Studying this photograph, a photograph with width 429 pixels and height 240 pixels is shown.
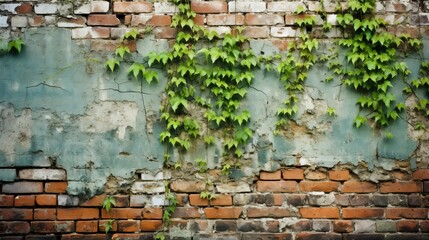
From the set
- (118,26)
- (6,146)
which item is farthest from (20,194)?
(118,26)

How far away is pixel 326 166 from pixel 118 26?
1.84 metres

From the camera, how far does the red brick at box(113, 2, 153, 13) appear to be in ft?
9.35

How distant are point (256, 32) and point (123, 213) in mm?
1632

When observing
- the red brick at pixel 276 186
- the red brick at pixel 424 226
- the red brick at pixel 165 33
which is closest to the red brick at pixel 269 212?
the red brick at pixel 276 186

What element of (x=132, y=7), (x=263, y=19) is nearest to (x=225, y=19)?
(x=263, y=19)

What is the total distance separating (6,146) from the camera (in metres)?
2.78

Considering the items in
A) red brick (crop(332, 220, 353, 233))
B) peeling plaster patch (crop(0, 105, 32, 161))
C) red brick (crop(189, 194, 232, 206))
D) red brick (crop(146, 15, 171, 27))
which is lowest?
red brick (crop(332, 220, 353, 233))

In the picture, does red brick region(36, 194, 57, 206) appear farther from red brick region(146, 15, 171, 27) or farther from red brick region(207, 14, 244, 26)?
red brick region(207, 14, 244, 26)

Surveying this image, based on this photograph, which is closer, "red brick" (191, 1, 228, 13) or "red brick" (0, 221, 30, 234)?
"red brick" (0, 221, 30, 234)

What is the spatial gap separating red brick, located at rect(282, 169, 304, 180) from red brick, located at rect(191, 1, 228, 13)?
127 centimetres

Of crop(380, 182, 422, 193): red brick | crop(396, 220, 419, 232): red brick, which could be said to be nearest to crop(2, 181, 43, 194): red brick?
crop(380, 182, 422, 193): red brick

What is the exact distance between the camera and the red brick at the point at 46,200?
2.77 metres

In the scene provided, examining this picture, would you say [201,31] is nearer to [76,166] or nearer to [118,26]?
[118,26]

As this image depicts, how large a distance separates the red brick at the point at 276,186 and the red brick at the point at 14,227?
167cm
